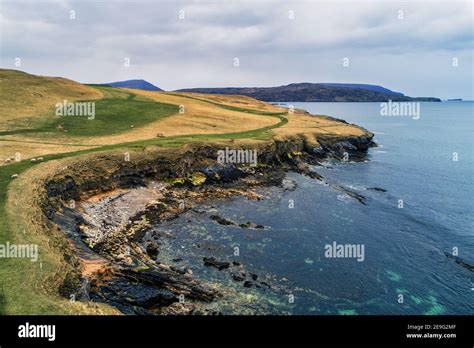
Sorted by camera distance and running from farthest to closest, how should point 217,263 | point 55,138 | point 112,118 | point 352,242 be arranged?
point 112,118 → point 55,138 → point 352,242 → point 217,263

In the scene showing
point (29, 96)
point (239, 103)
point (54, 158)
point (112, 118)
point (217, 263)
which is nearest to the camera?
point (217, 263)

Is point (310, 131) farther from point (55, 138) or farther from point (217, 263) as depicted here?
point (217, 263)

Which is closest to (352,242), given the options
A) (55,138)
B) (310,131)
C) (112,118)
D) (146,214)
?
(146,214)

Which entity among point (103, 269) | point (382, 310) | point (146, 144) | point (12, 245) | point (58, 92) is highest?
point (58, 92)

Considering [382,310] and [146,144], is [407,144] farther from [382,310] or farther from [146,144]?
[382,310]

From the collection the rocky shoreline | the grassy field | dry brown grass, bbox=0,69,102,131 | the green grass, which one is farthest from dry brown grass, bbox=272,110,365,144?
dry brown grass, bbox=0,69,102,131
